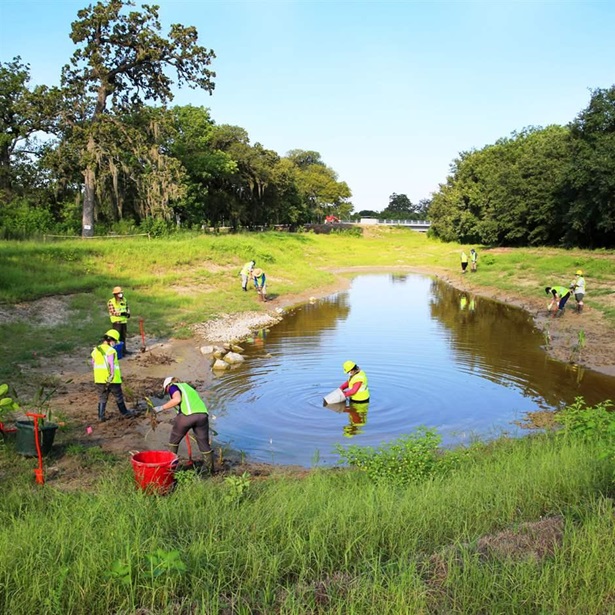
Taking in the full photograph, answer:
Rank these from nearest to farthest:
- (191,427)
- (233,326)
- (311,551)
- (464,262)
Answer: (311,551), (191,427), (233,326), (464,262)

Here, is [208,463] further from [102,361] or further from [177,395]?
[102,361]

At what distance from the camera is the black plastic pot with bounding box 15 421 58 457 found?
8.86 meters

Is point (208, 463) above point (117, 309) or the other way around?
the other way around

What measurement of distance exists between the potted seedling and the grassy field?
1.90 feet

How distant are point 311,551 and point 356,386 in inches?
312

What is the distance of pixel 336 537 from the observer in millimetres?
5426

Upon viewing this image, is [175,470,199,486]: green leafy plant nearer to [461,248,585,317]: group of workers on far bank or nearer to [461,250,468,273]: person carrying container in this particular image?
[461,248,585,317]: group of workers on far bank

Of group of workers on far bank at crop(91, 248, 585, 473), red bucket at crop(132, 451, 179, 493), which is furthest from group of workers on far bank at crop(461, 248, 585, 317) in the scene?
red bucket at crop(132, 451, 179, 493)

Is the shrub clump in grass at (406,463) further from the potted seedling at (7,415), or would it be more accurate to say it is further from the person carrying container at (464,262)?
the person carrying container at (464,262)

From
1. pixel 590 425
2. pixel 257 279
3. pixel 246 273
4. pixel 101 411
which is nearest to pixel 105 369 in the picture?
pixel 101 411

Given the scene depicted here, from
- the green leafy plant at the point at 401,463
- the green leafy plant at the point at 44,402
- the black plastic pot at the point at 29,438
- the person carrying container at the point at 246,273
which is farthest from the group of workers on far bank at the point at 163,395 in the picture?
the person carrying container at the point at 246,273

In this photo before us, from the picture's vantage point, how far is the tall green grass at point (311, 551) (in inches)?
176

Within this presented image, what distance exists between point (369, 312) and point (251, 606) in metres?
23.7

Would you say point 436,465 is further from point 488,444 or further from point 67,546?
point 67,546
